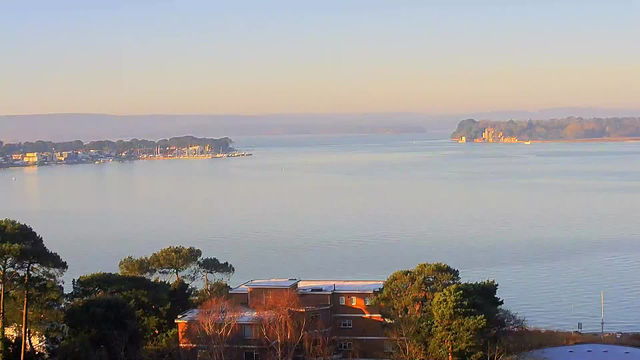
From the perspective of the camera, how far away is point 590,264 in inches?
420

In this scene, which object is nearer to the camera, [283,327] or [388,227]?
[283,327]

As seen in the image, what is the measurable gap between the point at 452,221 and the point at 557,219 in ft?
6.36

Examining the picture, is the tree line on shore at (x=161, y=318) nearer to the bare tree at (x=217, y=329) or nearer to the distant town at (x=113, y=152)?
the bare tree at (x=217, y=329)

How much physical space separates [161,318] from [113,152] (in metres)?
44.7

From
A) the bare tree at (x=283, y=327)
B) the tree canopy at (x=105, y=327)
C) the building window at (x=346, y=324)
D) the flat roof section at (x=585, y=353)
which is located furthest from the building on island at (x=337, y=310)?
the flat roof section at (x=585, y=353)

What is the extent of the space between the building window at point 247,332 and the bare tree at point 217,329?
0.11 metres

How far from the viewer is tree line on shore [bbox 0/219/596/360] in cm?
537

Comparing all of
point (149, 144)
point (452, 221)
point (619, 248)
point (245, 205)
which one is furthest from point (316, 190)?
point (149, 144)

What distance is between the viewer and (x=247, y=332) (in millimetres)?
5938

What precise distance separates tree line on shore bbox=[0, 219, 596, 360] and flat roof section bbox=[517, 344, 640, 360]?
0.56 ft

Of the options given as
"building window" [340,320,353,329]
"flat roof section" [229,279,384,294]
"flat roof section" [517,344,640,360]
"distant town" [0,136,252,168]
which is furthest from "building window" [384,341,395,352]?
"distant town" [0,136,252,168]

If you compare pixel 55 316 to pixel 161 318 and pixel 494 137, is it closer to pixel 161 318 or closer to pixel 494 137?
pixel 161 318

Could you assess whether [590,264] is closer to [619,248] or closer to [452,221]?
[619,248]

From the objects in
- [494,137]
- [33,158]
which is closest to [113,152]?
[33,158]
